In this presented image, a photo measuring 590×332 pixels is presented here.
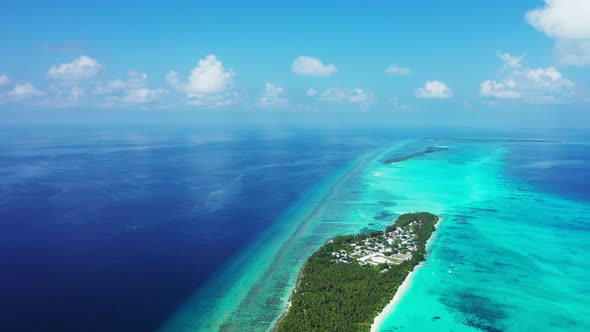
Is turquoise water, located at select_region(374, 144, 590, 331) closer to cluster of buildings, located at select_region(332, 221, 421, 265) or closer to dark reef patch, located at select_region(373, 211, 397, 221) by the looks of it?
cluster of buildings, located at select_region(332, 221, 421, 265)

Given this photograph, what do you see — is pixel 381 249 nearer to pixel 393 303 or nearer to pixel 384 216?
pixel 393 303

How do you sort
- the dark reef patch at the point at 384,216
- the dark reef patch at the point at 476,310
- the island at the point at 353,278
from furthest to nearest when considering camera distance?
the dark reef patch at the point at 384,216
the dark reef patch at the point at 476,310
the island at the point at 353,278

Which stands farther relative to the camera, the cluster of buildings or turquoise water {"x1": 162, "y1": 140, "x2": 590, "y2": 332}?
the cluster of buildings

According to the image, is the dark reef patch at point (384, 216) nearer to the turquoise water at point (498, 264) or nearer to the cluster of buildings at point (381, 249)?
the turquoise water at point (498, 264)

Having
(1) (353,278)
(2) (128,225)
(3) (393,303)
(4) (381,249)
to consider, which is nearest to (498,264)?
(4) (381,249)

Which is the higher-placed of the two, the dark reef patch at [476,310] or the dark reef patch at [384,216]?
the dark reef patch at [384,216]

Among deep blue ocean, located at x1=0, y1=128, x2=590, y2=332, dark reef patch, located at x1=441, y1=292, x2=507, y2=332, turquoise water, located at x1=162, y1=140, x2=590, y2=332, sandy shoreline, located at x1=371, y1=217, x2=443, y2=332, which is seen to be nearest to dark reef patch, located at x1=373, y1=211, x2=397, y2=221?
turquoise water, located at x1=162, y1=140, x2=590, y2=332

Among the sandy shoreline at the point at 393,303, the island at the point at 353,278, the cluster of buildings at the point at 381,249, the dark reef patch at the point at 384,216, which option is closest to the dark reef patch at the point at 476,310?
the sandy shoreline at the point at 393,303
